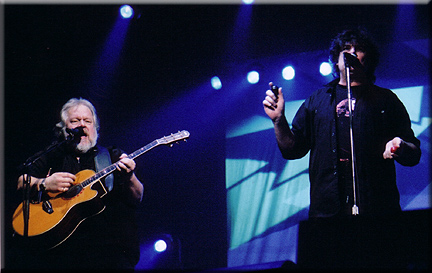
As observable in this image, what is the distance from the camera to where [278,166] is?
4477 millimetres

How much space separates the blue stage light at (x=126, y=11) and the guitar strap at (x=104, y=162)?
5.00ft

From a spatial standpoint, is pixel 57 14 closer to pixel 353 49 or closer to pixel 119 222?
pixel 119 222

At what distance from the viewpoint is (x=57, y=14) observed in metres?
3.93

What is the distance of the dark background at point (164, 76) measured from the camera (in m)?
3.96

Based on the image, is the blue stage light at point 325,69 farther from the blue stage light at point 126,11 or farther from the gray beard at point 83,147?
the gray beard at point 83,147

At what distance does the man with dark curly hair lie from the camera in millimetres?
2531

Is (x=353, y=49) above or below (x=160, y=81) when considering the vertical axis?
below

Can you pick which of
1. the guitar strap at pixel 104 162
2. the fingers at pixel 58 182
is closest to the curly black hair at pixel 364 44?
the guitar strap at pixel 104 162

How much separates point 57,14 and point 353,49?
287 cm

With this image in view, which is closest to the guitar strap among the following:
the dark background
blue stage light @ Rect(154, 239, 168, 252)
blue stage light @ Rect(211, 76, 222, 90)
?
the dark background

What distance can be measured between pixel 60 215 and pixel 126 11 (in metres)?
2.18

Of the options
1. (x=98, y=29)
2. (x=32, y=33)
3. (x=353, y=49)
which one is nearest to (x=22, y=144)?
(x=32, y=33)

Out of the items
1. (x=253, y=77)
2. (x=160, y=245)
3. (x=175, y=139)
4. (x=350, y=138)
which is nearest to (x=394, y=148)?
(x=350, y=138)

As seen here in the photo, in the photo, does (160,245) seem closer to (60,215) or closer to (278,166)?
(60,215)
